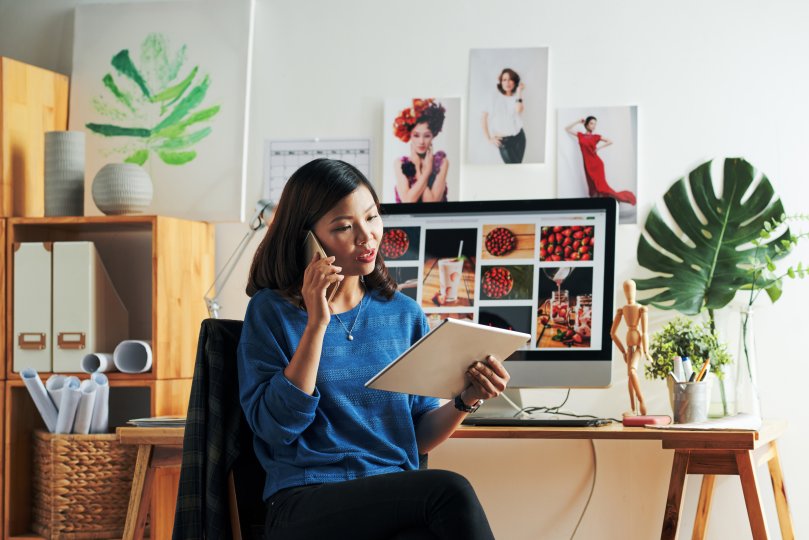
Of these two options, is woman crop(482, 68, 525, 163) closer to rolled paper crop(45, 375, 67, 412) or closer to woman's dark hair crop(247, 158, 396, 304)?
woman's dark hair crop(247, 158, 396, 304)

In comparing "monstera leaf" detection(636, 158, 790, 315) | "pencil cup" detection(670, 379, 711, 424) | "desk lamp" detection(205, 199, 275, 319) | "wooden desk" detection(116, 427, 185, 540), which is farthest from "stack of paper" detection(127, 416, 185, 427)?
"monstera leaf" detection(636, 158, 790, 315)

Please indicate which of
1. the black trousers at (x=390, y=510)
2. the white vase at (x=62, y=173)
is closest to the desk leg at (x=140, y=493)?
the black trousers at (x=390, y=510)

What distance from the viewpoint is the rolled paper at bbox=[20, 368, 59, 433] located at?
2520 millimetres

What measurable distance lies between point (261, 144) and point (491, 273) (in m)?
0.90

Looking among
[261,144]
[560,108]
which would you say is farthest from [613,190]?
[261,144]

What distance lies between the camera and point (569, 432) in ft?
6.78

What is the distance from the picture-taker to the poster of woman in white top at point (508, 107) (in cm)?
270

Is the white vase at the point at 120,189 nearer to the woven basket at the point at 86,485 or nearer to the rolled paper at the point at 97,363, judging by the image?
the rolled paper at the point at 97,363

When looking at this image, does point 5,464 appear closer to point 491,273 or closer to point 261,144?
point 261,144

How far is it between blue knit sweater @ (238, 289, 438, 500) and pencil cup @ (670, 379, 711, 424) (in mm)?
730

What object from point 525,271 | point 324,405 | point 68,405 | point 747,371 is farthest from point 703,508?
point 68,405

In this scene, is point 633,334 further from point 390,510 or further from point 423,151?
point 390,510

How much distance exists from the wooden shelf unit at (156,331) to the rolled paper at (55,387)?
0.20 feet

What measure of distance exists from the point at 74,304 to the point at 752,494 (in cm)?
174
